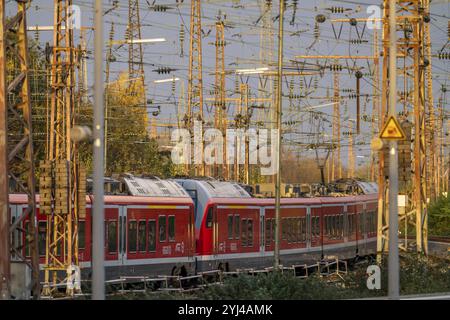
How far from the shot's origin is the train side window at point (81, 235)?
36.1 meters

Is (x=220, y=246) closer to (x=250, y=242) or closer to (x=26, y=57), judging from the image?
(x=250, y=242)

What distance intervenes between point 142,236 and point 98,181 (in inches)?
660

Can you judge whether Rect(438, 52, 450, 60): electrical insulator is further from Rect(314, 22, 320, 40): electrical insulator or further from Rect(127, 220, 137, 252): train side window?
Rect(127, 220, 137, 252): train side window

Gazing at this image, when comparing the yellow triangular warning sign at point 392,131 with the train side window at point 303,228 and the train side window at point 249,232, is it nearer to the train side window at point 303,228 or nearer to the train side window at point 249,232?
the train side window at point 249,232

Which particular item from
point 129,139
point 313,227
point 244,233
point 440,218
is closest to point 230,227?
point 244,233

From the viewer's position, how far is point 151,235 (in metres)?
38.9

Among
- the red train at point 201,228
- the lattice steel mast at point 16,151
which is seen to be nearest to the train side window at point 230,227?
the red train at point 201,228

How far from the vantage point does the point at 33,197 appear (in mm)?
27859

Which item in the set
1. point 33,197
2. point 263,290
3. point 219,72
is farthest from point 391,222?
point 219,72

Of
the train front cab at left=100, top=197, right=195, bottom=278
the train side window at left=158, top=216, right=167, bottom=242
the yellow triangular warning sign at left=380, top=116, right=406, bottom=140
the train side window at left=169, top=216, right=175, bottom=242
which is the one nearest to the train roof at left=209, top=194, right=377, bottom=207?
the train front cab at left=100, top=197, right=195, bottom=278

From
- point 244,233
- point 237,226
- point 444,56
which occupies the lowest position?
point 244,233

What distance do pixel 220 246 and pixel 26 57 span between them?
16.3 m

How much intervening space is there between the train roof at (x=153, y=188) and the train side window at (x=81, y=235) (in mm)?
2406

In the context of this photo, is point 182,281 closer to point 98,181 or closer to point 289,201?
point 289,201
